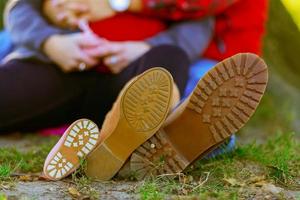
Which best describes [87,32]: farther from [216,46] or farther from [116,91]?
[216,46]

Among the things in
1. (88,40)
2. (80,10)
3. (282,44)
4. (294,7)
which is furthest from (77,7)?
(294,7)

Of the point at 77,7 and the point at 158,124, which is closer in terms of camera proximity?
the point at 158,124

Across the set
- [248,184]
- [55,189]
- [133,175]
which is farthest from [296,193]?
[55,189]

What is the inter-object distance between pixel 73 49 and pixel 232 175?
0.99 meters

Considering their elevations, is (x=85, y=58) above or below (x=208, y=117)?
above

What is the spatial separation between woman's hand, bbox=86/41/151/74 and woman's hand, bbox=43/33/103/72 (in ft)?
0.08

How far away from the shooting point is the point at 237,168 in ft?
6.43

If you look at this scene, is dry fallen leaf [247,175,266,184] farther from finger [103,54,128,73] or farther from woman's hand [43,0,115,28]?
woman's hand [43,0,115,28]

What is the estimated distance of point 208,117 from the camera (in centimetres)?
180

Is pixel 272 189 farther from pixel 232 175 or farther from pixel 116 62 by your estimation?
pixel 116 62

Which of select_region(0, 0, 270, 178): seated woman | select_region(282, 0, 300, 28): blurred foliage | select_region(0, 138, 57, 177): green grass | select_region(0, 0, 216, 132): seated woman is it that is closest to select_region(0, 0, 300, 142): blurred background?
select_region(282, 0, 300, 28): blurred foliage

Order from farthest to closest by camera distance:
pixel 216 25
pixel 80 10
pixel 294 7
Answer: pixel 294 7
pixel 216 25
pixel 80 10

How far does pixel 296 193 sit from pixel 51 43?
4.21 feet

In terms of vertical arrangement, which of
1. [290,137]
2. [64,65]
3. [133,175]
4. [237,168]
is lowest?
[290,137]
